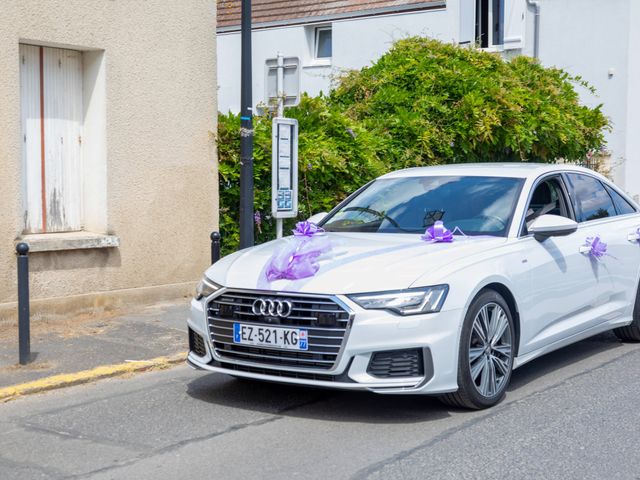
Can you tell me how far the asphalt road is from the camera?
5.04 m

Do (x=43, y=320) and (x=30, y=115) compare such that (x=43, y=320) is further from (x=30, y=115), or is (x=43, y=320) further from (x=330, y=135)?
(x=330, y=135)

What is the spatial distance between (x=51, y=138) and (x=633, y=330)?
5891mm

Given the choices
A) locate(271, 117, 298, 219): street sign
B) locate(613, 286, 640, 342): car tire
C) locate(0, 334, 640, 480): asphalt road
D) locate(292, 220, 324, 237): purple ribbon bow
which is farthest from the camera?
locate(271, 117, 298, 219): street sign

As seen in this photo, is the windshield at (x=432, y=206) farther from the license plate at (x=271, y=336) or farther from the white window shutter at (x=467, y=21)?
the white window shutter at (x=467, y=21)

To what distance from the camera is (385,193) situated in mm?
7652

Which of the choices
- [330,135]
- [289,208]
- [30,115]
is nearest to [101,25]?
[30,115]

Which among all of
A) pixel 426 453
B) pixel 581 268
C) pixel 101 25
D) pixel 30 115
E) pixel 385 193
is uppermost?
pixel 101 25

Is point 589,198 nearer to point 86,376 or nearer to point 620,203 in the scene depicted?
→ point 620,203

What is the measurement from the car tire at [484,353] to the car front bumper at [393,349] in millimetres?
113

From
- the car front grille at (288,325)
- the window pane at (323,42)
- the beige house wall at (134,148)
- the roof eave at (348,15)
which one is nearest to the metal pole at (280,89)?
the beige house wall at (134,148)

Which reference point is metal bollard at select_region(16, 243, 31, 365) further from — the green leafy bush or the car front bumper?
the green leafy bush

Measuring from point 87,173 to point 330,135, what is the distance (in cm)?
372

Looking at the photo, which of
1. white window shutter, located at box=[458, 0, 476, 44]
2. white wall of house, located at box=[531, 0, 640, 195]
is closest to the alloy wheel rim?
white window shutter, located at box=[458, 0, 476, 44]

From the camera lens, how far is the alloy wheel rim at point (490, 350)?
6.05 m
